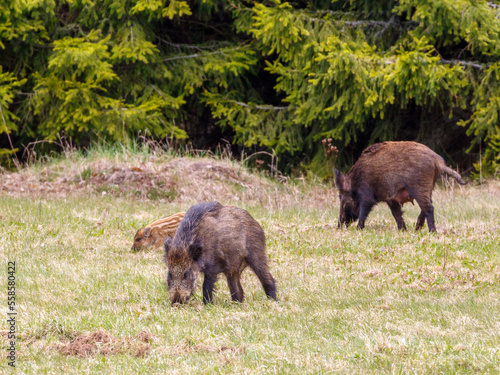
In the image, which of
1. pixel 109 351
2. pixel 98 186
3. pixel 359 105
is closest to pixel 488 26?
pixel 359 105

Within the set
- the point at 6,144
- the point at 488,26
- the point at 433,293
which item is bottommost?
the point at 6,144

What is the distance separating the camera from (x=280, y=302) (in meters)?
6.91

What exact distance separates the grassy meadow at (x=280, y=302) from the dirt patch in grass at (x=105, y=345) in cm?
1

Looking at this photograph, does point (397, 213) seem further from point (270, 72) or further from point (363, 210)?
point (270, 72)

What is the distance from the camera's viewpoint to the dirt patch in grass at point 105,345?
539cm

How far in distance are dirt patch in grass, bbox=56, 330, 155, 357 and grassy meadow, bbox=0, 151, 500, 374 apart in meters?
0.01

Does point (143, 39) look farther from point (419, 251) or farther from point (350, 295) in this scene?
point (350, 295)

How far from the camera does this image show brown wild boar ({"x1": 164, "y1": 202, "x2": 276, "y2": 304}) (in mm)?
6512

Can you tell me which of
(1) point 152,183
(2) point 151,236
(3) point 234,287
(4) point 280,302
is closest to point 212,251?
(3) point 234,287

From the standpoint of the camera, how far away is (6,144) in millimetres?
21438

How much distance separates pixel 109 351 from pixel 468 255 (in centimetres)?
519

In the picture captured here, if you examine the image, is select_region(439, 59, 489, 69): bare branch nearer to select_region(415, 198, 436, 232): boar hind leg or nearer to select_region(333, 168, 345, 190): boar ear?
select_region(333, 168, 345, 190): boar ear

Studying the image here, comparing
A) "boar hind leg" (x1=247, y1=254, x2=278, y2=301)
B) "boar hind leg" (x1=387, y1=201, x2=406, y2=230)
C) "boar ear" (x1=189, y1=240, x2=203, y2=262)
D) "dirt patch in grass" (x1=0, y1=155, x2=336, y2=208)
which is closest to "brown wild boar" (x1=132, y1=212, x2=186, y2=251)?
"boar hind leg" (x1=247, y1=254, x2=278, y2=301)

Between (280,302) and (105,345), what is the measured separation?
2052 millimetres
